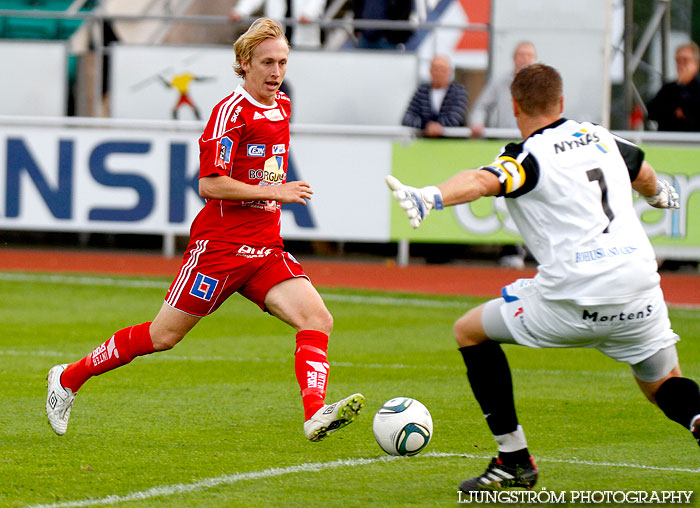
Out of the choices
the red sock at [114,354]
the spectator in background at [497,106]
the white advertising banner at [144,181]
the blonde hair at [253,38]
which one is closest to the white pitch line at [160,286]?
the white advertising banner at [144,181]

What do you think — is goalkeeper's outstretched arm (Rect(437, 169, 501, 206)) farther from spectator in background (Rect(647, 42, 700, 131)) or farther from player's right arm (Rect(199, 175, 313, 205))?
spectator in background (Rect(647, 42, 700, 131))

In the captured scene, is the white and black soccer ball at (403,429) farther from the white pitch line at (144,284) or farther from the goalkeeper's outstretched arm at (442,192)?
the white pitch line at (144,284)

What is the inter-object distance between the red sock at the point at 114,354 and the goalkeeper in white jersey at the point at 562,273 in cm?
183

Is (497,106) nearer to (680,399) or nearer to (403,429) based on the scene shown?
(403,429)

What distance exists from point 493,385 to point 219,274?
1.63 metres

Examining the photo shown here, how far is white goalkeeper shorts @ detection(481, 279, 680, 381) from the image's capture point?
198 inches

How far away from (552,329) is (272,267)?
1.74 m

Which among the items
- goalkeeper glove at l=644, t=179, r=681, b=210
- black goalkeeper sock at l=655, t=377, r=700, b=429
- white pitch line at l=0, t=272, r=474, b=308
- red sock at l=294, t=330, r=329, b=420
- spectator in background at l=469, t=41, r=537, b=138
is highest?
goalkeeper glove at l=644, t=179, r=681, b=210

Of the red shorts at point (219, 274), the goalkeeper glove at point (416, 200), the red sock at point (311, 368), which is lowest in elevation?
the red sock at point (311, 368)

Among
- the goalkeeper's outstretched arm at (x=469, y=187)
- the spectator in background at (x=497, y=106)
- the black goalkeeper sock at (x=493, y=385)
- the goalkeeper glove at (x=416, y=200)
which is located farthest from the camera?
the spectator in background at (x=497, y=106)

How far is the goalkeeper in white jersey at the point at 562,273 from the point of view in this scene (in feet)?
16.4

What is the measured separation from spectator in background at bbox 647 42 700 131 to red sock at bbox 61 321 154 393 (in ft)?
33.3

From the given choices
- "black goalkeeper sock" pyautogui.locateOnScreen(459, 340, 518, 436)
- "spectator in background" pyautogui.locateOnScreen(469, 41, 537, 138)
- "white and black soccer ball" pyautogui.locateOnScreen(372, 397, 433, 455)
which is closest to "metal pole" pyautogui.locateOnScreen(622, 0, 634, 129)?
"spectator in background" pyautogui.locateOnScreen(469, 41, 537, 138)

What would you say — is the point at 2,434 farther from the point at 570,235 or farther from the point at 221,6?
the point at 221,6
